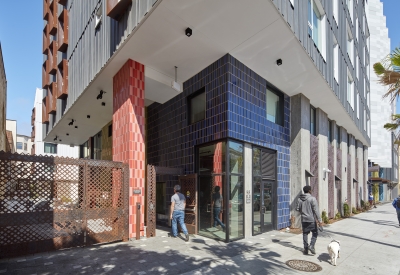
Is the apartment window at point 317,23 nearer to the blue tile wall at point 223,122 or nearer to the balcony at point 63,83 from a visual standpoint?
the blue tile wall at point 223,122

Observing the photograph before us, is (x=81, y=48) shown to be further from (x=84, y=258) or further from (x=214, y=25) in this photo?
(x=84, y=258)

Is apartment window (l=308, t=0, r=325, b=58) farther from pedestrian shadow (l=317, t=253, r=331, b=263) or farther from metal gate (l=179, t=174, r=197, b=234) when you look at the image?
pedestrian shadow (l=317, t=253, r=331, b=263)

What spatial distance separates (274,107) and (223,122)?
3768 millimetres

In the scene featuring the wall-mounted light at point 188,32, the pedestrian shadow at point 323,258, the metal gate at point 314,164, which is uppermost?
the wall-mounted light at point 188,32

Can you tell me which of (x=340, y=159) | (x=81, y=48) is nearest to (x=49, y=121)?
(x=81, y=48)

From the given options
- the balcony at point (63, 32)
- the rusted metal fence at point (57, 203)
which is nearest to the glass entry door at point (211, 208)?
the rusted metal fence at point (57, 203)

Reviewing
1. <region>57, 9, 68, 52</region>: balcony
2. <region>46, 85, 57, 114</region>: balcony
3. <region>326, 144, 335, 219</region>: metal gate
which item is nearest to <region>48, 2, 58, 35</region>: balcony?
<region>57, 9, 68, 52</region>: balcony

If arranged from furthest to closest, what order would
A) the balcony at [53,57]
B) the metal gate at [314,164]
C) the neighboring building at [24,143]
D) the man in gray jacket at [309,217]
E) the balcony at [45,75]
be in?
the neighboring building at [24,143], the balcony at [45,75], the balcony at [53,57], the metal gate at [314,164], the man in gray jacket at [309,217]

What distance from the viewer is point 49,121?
1884 cm

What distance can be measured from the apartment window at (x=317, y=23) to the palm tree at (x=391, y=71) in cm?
320

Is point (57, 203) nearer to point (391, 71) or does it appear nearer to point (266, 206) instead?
point (266, 206)

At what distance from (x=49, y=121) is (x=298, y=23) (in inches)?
661

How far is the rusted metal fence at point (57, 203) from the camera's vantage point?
6.49m

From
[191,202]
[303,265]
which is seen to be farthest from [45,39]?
[303,265]
